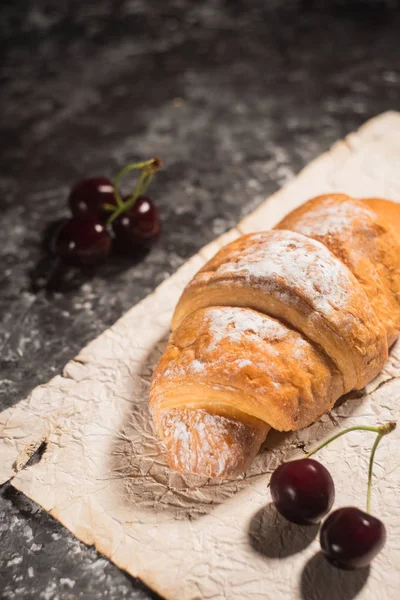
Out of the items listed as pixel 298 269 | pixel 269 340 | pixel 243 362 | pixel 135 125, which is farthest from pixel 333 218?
pixel 135 125

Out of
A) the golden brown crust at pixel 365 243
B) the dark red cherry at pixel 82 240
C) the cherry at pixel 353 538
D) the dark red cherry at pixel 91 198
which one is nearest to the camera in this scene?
the cherry at pixel 353 538

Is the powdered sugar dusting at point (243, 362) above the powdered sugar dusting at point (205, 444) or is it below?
above

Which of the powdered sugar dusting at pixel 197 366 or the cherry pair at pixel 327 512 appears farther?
the powdered sugar dusting at pixel 197 366

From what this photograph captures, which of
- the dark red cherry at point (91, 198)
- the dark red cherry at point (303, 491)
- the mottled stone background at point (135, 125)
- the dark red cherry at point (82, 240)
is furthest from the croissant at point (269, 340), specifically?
the dark red cherry at point (91, 198)

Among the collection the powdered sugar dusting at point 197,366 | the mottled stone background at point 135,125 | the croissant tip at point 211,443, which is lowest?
the mottled stone background at point 135,125

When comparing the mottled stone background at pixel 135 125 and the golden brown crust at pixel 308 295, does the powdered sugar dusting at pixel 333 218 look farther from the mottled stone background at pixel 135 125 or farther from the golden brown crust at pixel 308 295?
the mottled stone background at pixel 135 125

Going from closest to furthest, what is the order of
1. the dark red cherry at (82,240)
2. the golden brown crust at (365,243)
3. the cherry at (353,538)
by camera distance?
the cherry at (353,538) < the golden brown crust at (365,243) < the dark red cherry at (82,240)
